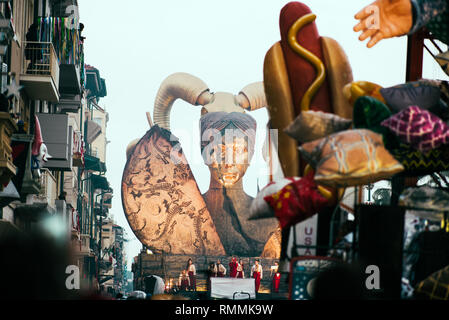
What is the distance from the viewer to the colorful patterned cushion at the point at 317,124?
9758 millimetres

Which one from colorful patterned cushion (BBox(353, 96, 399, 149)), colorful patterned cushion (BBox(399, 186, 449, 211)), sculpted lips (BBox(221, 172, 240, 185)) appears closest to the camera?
colorful patterned cushion (BBox(353, 96, 399, 149))

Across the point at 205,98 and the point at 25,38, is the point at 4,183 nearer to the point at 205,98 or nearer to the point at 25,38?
the point at 25,38

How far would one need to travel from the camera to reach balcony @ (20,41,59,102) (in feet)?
75.5

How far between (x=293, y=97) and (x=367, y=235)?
367cm

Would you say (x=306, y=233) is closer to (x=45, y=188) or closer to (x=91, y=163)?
(x=45, y=188)

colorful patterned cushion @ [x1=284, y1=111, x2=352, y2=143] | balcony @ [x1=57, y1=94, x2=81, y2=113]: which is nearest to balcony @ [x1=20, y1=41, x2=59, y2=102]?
balcony @ [x1=57, y1=94, x2=81, y2=113]

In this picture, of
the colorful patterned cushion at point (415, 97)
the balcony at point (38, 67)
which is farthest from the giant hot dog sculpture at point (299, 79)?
the balcony at point (38, 67)

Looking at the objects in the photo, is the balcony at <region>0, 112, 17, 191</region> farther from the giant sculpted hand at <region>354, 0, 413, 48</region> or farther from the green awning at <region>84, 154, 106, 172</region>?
the green awning at <region>84, 154, 106, 172</region>

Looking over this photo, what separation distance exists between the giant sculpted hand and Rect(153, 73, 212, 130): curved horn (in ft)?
86.3

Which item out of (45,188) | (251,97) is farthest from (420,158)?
(251,97)

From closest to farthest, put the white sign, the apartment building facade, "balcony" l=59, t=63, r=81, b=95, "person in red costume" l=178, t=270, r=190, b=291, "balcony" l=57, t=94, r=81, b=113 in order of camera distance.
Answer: the white sign
the apartment building facade
"balcony" l=59, t=63, r=81, b=95
"person in red costume" l=178, t=270, r=190, b=291
"balcony" l=57, t=94, r=81, b=113

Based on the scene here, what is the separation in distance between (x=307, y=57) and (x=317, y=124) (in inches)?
96.7

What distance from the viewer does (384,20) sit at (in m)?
10.2

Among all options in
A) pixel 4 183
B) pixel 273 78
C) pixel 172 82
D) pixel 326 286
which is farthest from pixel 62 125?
pixel 326 286
